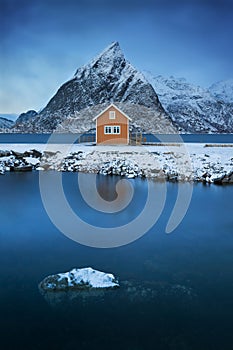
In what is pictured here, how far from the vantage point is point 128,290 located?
6.48 meters

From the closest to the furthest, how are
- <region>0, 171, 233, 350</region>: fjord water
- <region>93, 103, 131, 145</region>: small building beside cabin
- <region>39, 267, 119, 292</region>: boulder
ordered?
<region>0, 171, 233, 350</region>: fjord water < <region>39, 267, 119, 292</region>: boulder < <region>93, 103, 131, 145</region>: small building beside cabin

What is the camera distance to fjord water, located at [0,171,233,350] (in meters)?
5.10

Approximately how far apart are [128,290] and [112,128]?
3292 centimetres

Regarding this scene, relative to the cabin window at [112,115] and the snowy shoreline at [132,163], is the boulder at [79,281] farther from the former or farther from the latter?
the cabin window at [112,115]

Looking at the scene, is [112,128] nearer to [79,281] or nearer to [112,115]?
[112,115]

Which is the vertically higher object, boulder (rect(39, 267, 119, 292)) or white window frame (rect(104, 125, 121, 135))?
white window frame (rect(104, 125, 121, 135))

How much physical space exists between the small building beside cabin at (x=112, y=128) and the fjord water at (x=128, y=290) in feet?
88.1

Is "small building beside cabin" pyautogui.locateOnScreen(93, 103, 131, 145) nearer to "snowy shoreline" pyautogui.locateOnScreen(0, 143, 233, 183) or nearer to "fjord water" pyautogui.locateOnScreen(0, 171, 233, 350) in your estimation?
"snowy shoreline" pyautogui.locateOnScreen(0, 143, 233, 183)

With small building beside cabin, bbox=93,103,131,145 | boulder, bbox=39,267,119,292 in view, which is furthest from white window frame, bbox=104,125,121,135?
boulder, bbox=39,267,119,292

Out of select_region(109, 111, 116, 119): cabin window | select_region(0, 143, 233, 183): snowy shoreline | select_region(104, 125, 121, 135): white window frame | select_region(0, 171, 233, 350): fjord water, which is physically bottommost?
select_region(0, 171, 233, 350): fjord water

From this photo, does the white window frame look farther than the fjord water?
Yes

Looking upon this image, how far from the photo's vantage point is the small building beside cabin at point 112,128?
126 feet

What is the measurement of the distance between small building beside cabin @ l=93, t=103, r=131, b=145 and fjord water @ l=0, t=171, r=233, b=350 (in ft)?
88.1

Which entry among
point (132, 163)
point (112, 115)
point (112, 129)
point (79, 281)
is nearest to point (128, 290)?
point (79, 281)
